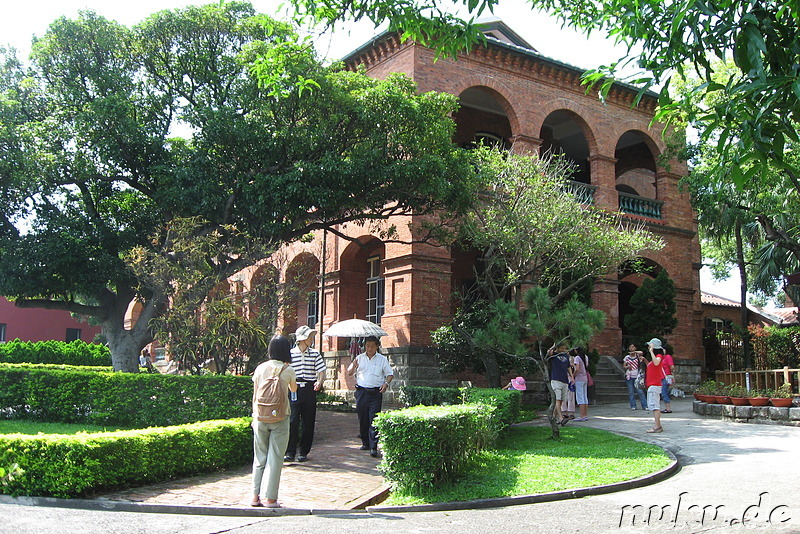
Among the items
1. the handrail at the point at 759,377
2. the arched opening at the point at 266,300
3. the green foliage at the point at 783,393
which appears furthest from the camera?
the handrail at the point at 759,377

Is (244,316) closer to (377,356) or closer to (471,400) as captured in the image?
(377,356)

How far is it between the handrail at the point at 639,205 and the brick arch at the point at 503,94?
14.5ft

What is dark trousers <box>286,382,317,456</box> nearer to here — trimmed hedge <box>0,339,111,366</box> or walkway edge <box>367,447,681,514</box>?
walkway edge <box>367,447,681,514</box>

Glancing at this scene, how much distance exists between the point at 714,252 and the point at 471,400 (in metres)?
30.2

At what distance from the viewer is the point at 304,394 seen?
943cm

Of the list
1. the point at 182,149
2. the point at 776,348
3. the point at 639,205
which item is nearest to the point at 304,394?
the point at 182,149

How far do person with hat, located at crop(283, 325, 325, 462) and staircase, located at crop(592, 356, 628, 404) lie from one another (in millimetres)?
11073

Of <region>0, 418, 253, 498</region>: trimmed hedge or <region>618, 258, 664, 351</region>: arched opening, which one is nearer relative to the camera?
<region>0, 418, 253, 498</region>: trimmed hedge

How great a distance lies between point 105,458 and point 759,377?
628 inches

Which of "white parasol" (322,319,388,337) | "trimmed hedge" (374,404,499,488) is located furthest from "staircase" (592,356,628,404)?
"trimmed hedge" (374,404,499,488)

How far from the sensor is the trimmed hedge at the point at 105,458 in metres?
6.93

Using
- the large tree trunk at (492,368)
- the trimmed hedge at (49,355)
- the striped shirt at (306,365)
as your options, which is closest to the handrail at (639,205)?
the large tree trunk at (492,368)

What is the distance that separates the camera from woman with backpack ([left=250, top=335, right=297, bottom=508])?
6.76m

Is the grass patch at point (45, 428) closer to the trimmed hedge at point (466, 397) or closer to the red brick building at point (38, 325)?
the trimmed hedge at point (466, 397)
